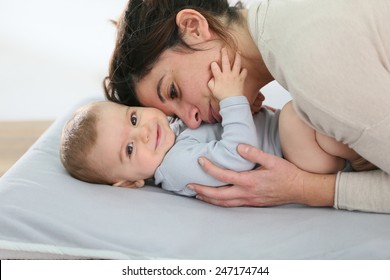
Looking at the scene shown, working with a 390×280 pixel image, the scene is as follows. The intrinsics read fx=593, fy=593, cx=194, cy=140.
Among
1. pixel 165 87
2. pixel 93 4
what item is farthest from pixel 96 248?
pixel 93 4

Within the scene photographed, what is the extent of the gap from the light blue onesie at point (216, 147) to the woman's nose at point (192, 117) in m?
0.02

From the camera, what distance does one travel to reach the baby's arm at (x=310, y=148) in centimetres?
153

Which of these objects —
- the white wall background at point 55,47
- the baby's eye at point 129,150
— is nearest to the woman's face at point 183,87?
the baby's eye at point 129,150

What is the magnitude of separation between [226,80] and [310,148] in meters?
0.29

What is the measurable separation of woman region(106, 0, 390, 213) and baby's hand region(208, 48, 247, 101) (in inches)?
1.0

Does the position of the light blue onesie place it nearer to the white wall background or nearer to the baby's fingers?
the baby's fingers

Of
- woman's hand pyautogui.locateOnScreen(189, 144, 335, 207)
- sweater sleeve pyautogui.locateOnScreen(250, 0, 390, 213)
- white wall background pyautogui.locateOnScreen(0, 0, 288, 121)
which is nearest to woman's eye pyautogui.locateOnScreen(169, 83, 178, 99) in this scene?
woman's hand pyautogui.locateOnScreen(189, 144, 335, 207)

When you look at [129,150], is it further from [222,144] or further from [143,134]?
[222,144]

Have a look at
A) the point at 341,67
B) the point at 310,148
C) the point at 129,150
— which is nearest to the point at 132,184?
the point at 129,150

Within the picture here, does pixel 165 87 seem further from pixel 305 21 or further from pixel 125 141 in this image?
pixel 305 21

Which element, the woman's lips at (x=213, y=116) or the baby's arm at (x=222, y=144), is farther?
the woman's lips at (x=213, y=116)

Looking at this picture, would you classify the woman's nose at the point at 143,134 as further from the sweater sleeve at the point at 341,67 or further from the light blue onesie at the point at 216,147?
the sweater sleeve at the point at 341,67

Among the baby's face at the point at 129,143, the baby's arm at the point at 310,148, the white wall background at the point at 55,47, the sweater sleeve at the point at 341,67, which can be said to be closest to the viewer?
the sweater sleeve at the point at 341,67

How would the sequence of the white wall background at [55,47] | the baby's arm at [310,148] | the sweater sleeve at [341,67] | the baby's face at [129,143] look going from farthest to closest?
the white wall background at [55,47]
the baby's face at [129,143]
the baby's arm at [310,148]
the sweater sleeve at [341,67]
